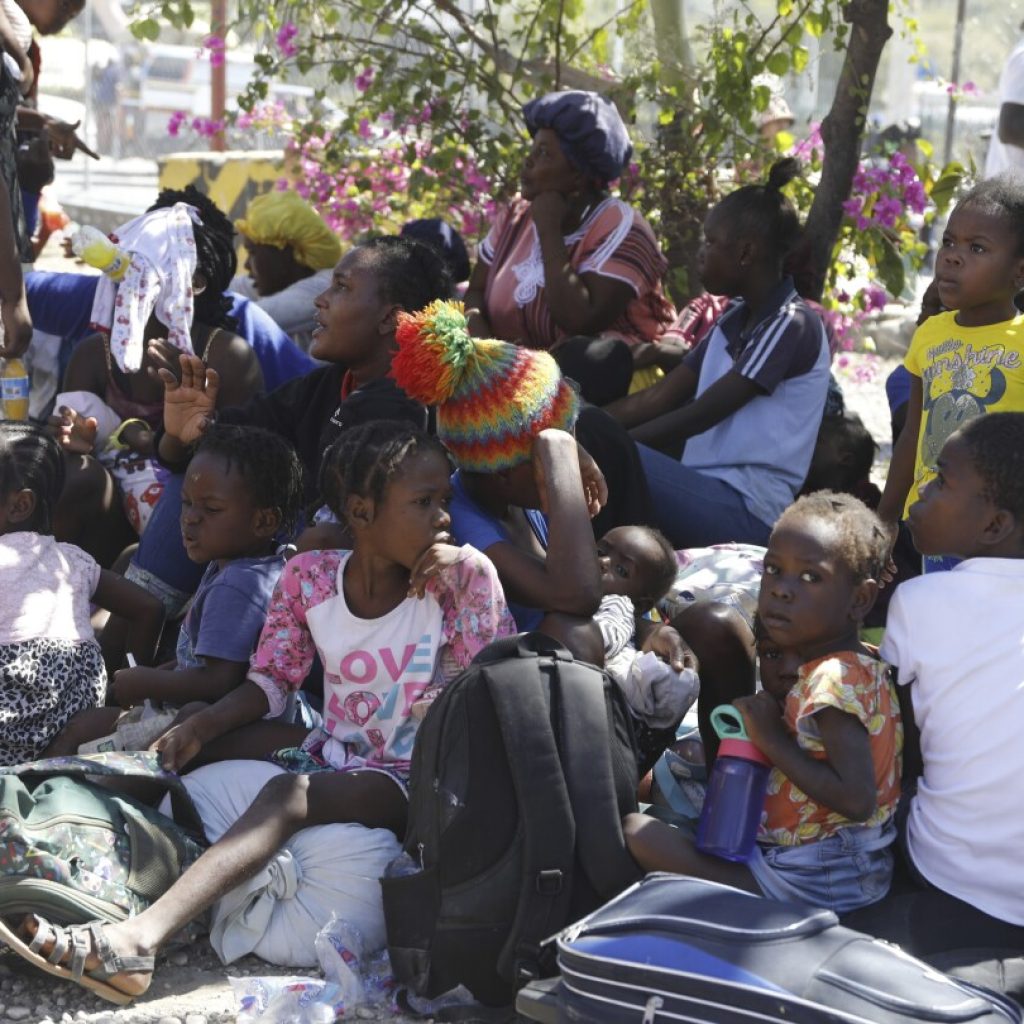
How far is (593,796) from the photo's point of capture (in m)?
3.18

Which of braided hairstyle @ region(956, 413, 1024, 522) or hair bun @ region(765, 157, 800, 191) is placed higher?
hair bun @ region(765, 157, 800, 191)

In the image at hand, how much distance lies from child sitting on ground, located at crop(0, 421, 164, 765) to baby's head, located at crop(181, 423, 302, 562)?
0.84 feet

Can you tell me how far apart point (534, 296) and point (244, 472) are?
1885 mm

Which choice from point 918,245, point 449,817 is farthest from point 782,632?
point 918,245

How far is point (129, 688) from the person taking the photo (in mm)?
3855

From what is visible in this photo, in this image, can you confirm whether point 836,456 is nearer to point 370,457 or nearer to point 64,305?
point 370,457

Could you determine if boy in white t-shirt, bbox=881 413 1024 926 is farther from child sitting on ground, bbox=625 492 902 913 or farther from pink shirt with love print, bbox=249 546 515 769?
pink shirt with love print, bbox=249 546 515 769

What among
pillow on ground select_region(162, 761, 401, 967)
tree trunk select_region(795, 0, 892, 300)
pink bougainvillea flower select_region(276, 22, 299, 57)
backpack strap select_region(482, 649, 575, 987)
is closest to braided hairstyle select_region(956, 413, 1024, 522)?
backpack strap select_region(482, 649, 575, 987)

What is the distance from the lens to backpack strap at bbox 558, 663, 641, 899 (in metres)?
3.18

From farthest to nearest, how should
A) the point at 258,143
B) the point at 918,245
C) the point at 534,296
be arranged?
the point at 258,143 → the point at 918,245 → the point at 534,296

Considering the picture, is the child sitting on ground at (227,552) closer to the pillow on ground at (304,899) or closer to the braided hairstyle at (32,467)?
the braided hairstyle at (32,467)

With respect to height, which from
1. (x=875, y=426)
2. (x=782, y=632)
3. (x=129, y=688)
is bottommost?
(x=875, y=426)

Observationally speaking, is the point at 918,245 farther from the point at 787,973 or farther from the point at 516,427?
the point at 787,973

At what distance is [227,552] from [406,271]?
0.99 metres
